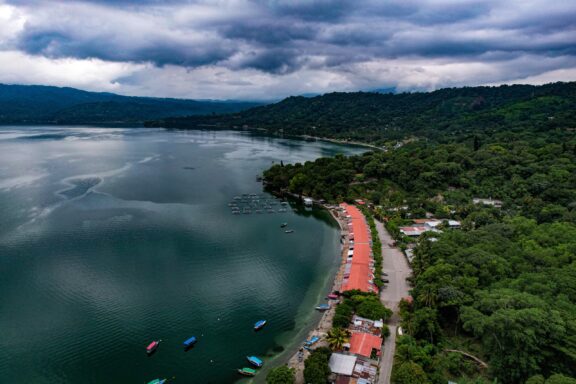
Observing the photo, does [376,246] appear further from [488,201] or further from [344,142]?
[344,142]

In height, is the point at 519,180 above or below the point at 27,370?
above

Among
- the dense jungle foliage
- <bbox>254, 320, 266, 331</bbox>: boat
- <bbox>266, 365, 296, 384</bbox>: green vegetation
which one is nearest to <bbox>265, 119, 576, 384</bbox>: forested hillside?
the dense jungle foliage

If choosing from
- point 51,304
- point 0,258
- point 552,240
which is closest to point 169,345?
point 51,304

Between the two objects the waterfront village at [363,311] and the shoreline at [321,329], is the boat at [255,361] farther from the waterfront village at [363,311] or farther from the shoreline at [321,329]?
the waterfront village at [363,311]

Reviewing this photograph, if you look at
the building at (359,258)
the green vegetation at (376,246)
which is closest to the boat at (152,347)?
the building at (359,258)

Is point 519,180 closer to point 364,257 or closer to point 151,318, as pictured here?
point 364,257

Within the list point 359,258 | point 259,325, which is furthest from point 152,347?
point 359,258
